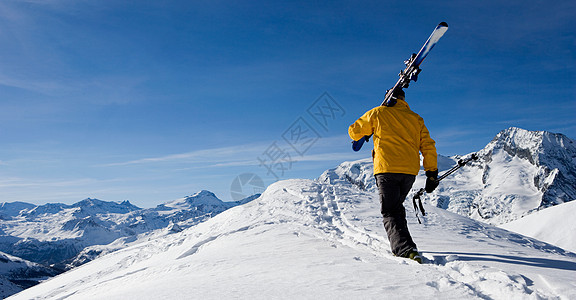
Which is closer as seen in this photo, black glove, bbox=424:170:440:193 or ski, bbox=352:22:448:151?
black glove, bbox=424:170:440:193

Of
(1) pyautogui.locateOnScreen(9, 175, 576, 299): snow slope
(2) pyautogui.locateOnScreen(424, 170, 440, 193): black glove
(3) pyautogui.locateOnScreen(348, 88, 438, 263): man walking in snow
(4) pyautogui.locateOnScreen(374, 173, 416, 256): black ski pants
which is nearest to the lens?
(1) pyautogui.locateOnScreen(9, 175, 576, 299): snow slope

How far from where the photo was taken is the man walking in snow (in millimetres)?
5855

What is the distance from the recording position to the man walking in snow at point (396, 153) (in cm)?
586

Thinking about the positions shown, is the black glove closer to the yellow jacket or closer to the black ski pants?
the yellow jacket

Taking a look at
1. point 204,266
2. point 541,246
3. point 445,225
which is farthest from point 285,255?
point 541,246

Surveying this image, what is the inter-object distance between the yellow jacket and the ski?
0.34 metres

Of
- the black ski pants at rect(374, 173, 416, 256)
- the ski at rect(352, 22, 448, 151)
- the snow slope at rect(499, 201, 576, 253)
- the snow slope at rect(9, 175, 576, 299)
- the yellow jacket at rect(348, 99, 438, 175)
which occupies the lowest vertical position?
the snow slope at rect(499, 201, 576, 253)

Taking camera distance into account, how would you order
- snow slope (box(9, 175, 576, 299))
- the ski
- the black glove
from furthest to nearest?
1. the ski
2. the black glove
3. snow slope (box(9, 175, 576, 299))

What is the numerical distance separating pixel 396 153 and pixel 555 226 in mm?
61062

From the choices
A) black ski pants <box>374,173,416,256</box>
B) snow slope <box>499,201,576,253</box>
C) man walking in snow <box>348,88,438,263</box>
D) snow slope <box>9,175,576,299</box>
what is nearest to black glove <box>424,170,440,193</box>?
man walking in snow <box>348,88,438,263</box>

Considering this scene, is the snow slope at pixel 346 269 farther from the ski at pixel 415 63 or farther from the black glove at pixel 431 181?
the ski at pixel 415 63

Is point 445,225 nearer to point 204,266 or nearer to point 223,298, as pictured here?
point 204,266

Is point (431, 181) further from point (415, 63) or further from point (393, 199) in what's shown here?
point (415, 63)

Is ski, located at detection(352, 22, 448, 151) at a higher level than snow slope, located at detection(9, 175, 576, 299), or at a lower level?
higher
